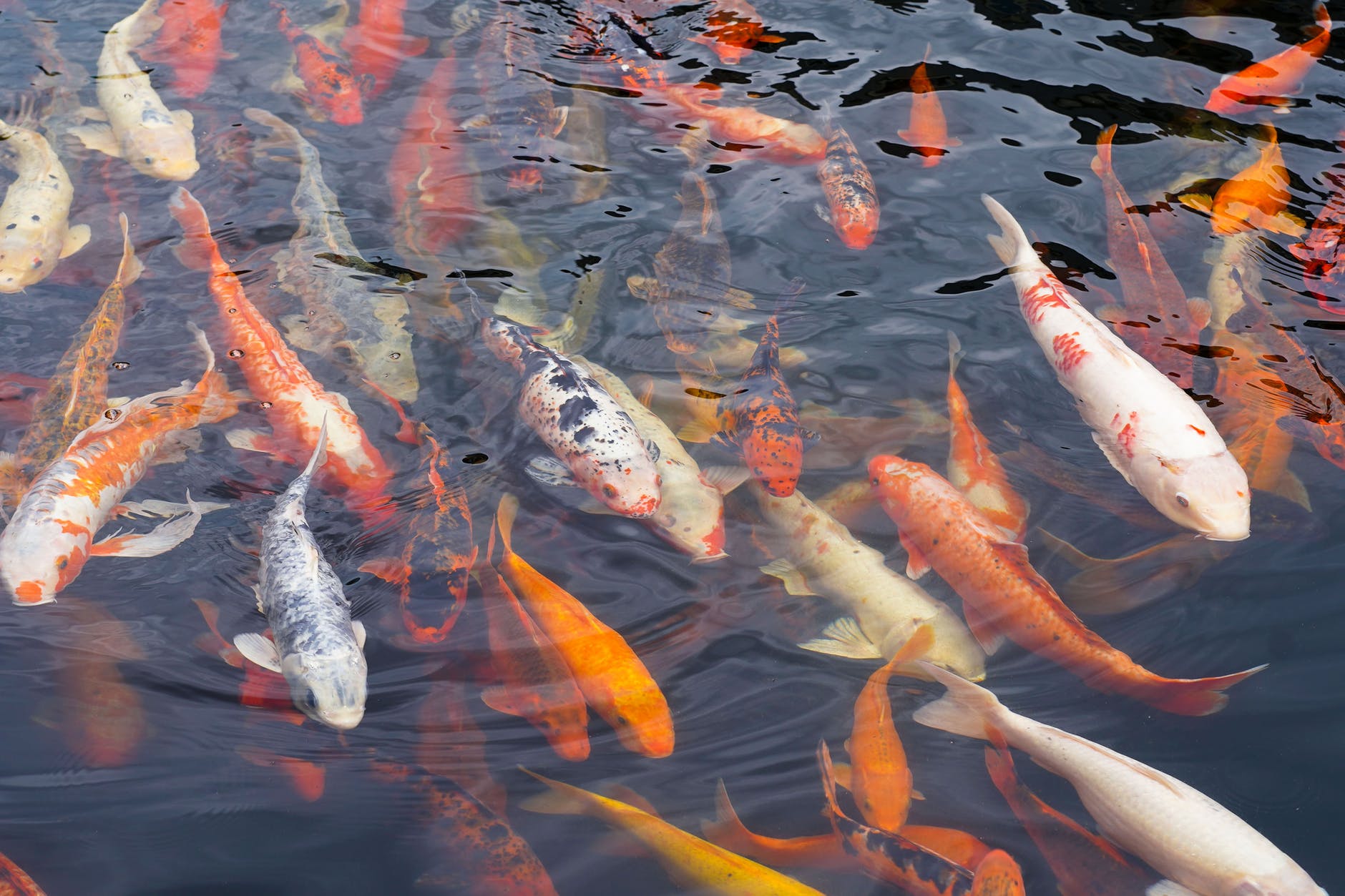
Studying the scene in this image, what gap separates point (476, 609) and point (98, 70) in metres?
6.34

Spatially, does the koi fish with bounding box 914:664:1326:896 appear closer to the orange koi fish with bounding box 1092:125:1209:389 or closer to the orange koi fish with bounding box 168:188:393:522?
the orange koi fish with bounding box 1092:125:1209:389

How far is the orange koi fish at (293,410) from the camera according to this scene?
505 cm

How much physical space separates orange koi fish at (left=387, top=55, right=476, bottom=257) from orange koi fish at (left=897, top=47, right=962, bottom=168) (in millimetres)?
3383

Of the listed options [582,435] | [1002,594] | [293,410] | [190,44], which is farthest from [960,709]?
[190,44]

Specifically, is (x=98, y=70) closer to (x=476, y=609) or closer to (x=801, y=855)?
(x=476, y=609)

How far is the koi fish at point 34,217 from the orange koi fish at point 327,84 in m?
1.90

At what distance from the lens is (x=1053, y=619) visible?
4.29 metres

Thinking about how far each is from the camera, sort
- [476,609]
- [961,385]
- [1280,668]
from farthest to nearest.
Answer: [961,385], [476,609], [1280,668]

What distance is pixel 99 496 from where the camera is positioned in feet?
15.9

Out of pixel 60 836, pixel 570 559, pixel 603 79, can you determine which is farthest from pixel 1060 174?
pixel 60 836

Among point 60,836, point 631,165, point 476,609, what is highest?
point 631,165

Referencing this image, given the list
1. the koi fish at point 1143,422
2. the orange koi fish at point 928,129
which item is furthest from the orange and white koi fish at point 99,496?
the orange koi fish at point 928,129

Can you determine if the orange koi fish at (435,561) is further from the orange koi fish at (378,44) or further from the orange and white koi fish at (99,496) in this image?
the orange koi fish at (378,44)

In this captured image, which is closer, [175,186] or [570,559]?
[570,559]
